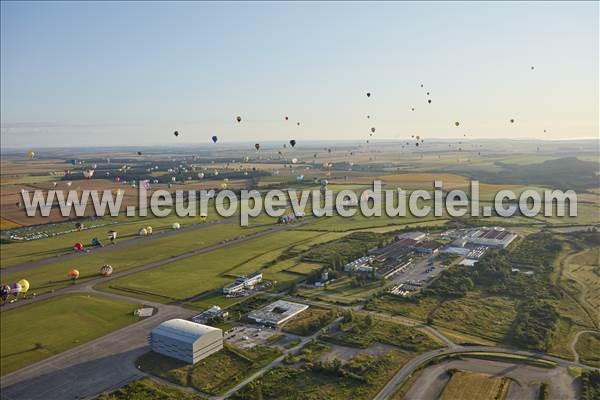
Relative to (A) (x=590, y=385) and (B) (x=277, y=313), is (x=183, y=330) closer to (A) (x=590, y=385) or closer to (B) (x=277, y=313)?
(B) (x=277, y=313)

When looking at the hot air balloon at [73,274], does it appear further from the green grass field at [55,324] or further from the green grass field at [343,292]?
the green grass field at [343,292]

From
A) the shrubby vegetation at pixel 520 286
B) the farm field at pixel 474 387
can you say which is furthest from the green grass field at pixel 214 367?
the shrubby vegetation at pixel 520 286

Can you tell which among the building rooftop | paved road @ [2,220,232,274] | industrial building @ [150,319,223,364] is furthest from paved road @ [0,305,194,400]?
paved road @ [2,220,232,274]

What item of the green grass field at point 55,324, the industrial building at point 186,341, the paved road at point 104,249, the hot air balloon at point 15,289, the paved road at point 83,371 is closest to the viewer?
the paved road at point 83,371

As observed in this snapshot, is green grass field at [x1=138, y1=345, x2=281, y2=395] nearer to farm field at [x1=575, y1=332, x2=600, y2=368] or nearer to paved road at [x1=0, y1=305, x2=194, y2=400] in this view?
paved road at [x1=0, y1=305, x2=194, y2=400]

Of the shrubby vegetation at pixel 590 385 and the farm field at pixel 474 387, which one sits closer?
the shrubby vegetation at pixel 590 385
